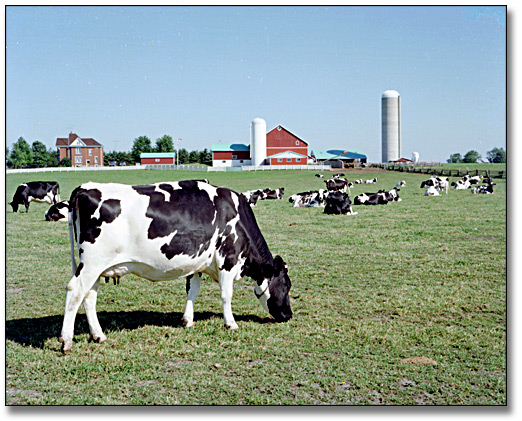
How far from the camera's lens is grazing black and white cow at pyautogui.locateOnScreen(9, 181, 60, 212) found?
24.0 m

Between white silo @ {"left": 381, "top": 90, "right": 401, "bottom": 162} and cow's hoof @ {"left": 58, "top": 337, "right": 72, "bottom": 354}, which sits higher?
white silo @ {"left": 381, "top": 90, "right": 401, "bottom": 162}

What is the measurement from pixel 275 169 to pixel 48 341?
57.5 m

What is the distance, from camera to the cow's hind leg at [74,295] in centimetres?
626

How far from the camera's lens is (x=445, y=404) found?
5.08m

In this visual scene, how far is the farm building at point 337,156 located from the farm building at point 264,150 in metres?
3.36

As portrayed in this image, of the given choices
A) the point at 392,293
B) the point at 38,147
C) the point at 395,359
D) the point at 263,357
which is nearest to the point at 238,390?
the point at 263,357

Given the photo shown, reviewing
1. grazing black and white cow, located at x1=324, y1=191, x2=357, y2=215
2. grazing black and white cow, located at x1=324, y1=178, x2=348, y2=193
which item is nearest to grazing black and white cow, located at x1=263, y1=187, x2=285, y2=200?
grazing black and white cow, located at x1=324, y1=178, x2=348, y2=193

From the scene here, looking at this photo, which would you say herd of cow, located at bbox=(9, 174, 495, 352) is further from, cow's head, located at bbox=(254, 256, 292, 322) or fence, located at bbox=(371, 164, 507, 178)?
fence, located at bbox=(371, 164, 507, 178)

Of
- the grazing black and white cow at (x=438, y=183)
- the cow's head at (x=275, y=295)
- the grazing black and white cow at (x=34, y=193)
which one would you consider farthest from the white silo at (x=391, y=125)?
the cow's head at (x=275, y=295)

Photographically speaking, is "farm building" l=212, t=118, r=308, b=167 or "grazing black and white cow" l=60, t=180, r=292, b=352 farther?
"farm building" l=212, t=118, r=308, b=167

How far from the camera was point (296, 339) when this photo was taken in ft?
22.4

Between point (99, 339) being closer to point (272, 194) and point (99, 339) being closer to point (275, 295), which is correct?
point (275, 295)

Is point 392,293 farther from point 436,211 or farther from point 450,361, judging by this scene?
point 436,211

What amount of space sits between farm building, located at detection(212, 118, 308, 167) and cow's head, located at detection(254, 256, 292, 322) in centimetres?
6237
